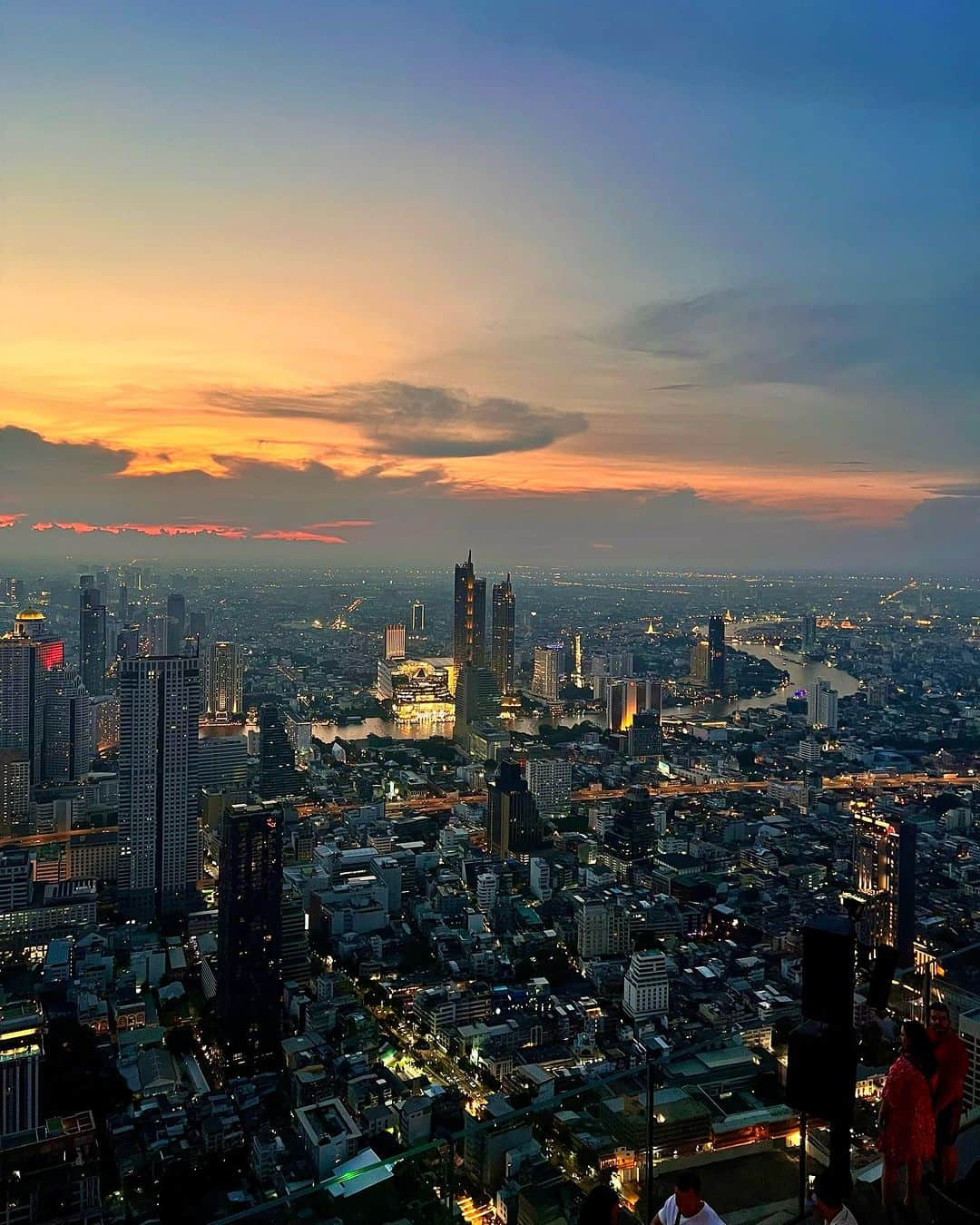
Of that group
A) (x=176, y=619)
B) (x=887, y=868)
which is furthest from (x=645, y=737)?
(x=176, y=619)

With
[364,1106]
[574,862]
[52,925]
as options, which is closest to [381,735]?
[574,862]

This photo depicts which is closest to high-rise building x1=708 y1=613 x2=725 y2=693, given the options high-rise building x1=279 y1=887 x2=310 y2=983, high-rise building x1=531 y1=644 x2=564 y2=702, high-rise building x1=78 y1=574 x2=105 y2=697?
high-rise building x1=531 y1=644 x2=564 y2=702

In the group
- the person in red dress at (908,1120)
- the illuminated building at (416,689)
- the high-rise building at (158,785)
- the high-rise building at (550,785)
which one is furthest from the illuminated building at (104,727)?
the person in red dress at (908,1120)

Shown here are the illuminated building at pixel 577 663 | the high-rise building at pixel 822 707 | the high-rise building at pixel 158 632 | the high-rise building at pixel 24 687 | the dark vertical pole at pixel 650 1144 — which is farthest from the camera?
the illuminated building at pixel 577 663

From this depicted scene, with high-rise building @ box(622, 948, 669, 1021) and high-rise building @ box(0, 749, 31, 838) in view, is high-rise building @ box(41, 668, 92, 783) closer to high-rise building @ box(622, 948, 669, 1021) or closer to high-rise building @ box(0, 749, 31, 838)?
high-rise building @ box(0, 749, 31, 838)

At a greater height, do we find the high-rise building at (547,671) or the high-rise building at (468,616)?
the high-rise building at (468,616)

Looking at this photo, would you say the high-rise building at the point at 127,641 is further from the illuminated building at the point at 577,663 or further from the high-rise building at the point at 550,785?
the illuminated building at the point at 577,663
